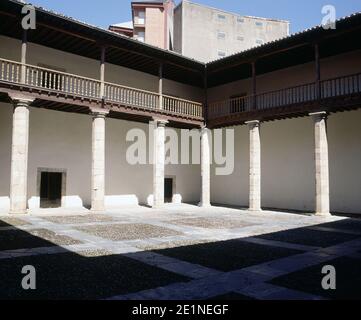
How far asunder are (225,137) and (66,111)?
944cm

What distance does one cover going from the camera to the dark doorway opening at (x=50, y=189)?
15.9 m

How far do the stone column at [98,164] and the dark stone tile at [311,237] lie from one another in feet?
25.9

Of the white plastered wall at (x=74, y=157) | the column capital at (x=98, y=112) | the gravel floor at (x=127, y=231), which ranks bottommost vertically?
the gravel floor at (x=127, y=231)

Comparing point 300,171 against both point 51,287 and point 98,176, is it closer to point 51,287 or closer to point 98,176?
point 98,176

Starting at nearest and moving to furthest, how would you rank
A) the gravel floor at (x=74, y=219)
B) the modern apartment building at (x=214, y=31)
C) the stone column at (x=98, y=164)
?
the gravel floor at (x=74, y=219) → the stone column at (x=98, y=164) → the modern apartment building at (x=214, y=31)

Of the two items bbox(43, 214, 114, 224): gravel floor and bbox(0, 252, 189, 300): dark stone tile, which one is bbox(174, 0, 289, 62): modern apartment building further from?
bbox(0, 252, 189, 300): dark stone tile

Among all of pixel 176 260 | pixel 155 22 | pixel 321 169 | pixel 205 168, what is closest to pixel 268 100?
pixel 205 168

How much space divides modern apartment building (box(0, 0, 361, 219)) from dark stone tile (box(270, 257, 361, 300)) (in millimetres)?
8903

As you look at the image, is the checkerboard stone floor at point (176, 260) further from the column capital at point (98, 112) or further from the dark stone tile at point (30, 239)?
the column capital at point (98, 112)

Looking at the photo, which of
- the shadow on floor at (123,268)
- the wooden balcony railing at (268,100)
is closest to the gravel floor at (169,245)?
the shadow on floor at (123,268)

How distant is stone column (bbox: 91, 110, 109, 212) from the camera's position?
48.5 ft

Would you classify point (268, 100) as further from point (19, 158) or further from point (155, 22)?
point (155, 22)

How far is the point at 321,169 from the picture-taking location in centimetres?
1424

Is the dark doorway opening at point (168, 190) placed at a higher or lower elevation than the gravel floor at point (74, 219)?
higher
